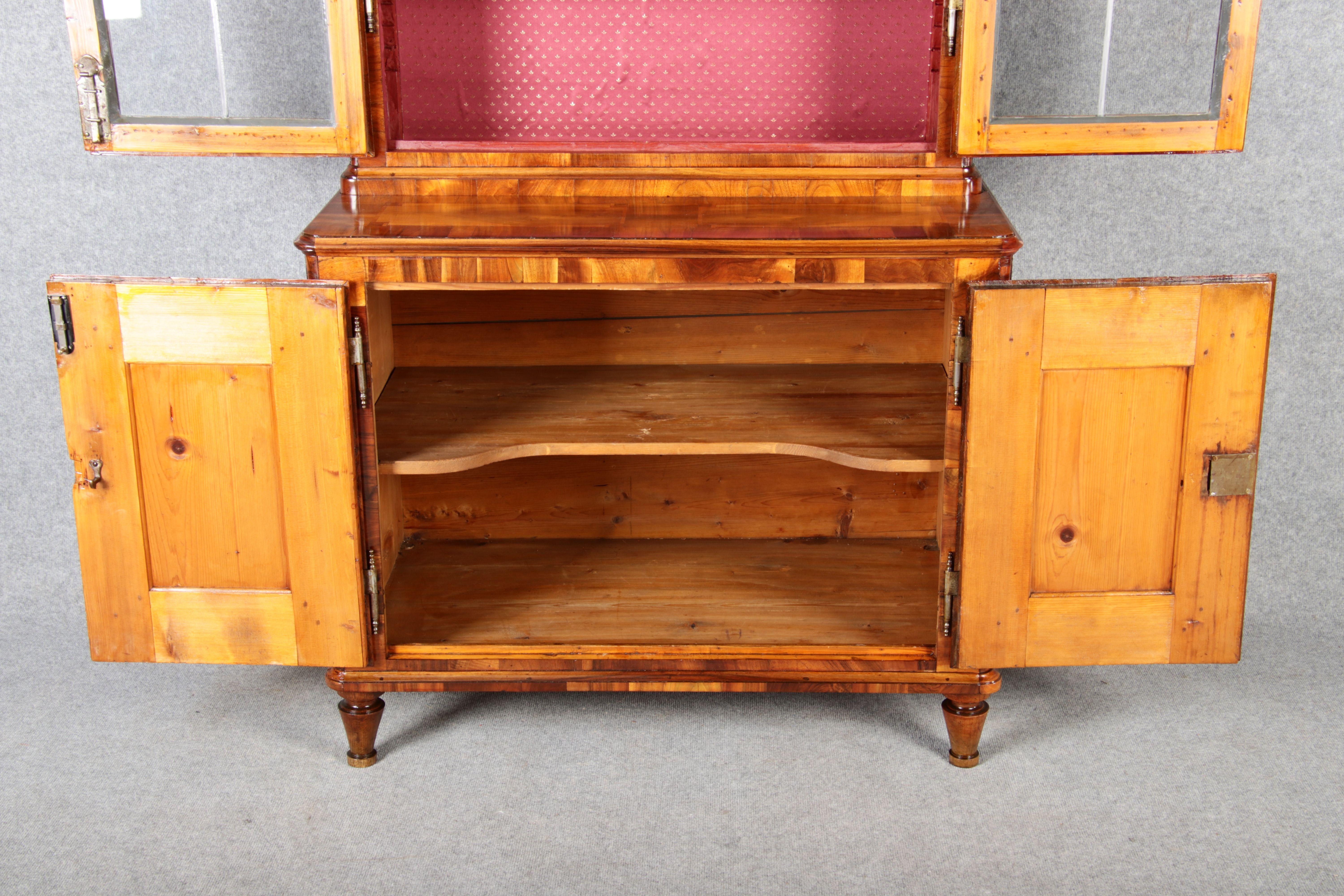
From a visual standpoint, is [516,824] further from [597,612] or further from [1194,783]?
[1194,783]

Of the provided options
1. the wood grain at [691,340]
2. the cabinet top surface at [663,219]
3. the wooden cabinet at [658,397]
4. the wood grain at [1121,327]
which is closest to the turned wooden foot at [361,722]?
the wooden cabinet at [658,397]

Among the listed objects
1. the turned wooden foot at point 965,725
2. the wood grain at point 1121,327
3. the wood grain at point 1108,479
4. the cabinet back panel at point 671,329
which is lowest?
the turned wooden foot at point 965,725

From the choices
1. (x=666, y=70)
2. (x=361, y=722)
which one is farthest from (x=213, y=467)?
(x=666, y=70)

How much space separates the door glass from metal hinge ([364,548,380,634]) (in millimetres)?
1044

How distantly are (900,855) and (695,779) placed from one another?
1.11ft

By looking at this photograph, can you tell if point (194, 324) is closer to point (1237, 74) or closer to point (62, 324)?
point (62, 324)

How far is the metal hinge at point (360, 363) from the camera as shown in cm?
188

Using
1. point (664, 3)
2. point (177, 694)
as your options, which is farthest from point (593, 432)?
point (177, 694)

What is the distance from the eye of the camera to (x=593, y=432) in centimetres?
205

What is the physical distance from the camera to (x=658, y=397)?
2.21 meters

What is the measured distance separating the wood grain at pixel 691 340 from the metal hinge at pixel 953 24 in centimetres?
49

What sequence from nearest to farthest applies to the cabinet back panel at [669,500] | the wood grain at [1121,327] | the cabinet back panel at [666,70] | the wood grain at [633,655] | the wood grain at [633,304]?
the wood grain at [1121,327], the wood grain at [633,655], the cabinet back panel at [666,70], the wood grain at [633,304], the cabinet back panel at [669,500]

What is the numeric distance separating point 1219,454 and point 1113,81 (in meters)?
0.54

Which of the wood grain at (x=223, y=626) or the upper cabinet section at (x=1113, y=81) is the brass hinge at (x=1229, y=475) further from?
the wood grain at (x=223, y=626)
